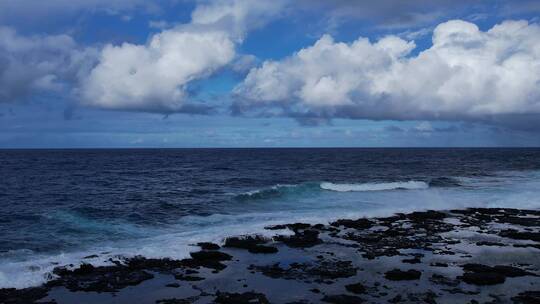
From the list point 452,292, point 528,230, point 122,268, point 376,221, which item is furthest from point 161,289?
point 528,230

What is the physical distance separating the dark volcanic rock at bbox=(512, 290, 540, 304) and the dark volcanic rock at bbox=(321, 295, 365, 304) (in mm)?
6007

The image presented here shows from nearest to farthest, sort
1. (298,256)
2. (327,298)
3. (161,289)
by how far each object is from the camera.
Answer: (327,298), (161,289), (298,256)

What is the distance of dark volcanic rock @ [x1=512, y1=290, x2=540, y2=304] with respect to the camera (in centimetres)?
1825

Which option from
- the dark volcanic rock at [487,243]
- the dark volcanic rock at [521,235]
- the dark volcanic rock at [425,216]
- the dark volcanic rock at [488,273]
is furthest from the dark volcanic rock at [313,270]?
the dark volcanic rock at [425,216]

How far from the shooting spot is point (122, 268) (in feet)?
74.9

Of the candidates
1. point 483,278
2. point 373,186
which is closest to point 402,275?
point 483,278

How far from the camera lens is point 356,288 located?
19766 mm

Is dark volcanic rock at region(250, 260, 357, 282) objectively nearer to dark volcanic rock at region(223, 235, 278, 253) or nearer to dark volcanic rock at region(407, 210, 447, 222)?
dark volcanic rock at region(223, 235, 278, 253)

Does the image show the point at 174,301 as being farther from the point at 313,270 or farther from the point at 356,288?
the point at 356,288

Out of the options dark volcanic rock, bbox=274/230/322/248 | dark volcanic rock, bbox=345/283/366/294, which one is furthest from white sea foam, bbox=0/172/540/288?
dark volcanic rock, bbox=345/283/366/294

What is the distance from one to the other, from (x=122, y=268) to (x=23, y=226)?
15.2 metres

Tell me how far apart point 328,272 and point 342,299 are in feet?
11.8

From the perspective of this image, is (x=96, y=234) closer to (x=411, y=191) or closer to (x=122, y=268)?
(x=122, y=268)

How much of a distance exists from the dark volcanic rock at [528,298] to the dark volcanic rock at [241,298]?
968cm
